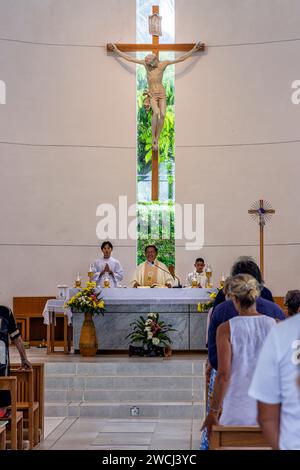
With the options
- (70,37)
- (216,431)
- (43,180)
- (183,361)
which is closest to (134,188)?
(43,180)

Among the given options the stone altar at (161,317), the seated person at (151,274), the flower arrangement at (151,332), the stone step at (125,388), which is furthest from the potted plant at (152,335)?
the seated person at (151,274)

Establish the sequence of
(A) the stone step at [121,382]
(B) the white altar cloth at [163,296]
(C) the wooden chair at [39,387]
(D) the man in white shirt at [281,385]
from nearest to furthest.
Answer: (D) the man in white shirt at [281,385], (C) the wooden chair at [39,387], (A) the stone step at [121,382], (B) the white altar cloth at [163,296]

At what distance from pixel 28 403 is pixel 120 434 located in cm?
121

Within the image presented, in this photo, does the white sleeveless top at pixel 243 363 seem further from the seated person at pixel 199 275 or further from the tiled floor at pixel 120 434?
the seated person at pixel 199 275

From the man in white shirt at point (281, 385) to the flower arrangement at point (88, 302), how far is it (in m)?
8.76

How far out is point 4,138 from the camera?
14.7 metres

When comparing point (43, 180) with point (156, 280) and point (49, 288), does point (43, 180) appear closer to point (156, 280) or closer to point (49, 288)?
point (49, 288)

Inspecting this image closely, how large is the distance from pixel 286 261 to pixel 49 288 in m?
4.04

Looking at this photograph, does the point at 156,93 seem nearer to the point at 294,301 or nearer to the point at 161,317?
the point at 161,317

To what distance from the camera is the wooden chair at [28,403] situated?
739 centimetres

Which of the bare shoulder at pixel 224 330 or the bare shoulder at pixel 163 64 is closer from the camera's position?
the bare shoulder at pixel 224 330

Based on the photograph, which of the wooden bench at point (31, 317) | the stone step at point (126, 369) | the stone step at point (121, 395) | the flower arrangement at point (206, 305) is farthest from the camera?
the wooden bench at point (31, 317)

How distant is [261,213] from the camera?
13.8 meters
